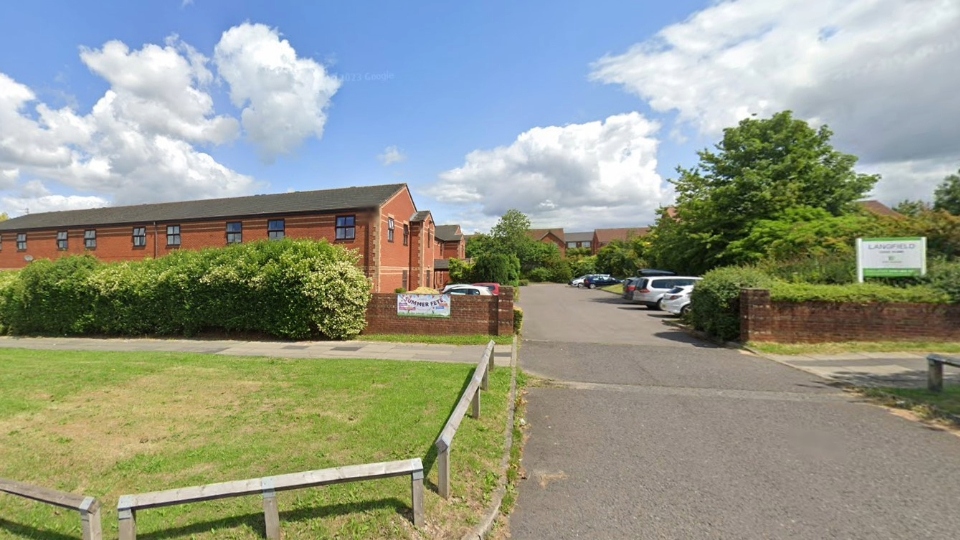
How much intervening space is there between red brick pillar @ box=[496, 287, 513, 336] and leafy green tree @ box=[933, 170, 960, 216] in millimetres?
42342

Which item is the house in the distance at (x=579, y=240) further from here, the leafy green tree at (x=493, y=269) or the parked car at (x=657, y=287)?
the parked car at (x=657, y=287)

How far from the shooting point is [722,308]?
416 inches

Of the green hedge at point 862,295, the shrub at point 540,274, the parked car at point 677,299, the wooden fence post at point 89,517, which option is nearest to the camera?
the wooden fence post at point 89,517

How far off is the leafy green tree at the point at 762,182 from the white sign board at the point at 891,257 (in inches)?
306

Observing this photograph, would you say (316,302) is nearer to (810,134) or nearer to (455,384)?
(455,384)

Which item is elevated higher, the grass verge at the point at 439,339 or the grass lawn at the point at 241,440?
the grass lawn at the point at 241,440

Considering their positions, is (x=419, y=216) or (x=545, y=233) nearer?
(x=419, y=216)

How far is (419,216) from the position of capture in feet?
93.6

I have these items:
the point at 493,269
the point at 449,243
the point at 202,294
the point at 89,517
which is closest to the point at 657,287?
the point at 493,269

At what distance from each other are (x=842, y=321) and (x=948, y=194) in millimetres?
40573

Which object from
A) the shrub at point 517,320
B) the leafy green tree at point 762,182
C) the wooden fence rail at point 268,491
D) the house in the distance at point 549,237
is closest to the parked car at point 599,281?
the leafy green tree at point 762,182

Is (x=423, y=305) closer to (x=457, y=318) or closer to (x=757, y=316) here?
(x=457, y=318)

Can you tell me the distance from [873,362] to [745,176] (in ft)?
45.4

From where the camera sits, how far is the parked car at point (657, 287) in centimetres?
1959
